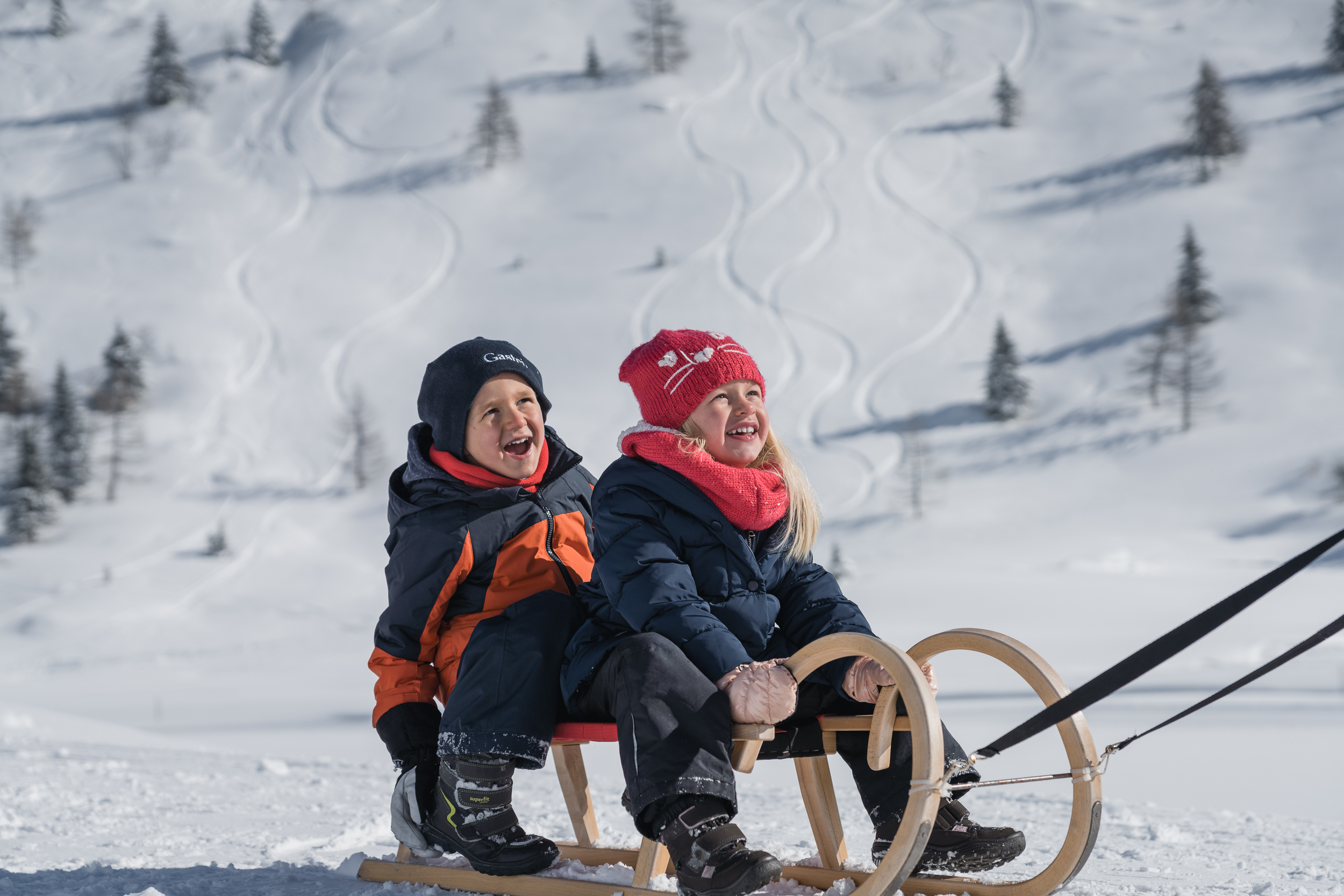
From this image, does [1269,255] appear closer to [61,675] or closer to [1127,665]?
[61,675]

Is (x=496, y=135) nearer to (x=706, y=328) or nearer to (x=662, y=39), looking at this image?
(x=662, y=39)

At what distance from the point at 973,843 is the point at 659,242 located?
29636 millimetres

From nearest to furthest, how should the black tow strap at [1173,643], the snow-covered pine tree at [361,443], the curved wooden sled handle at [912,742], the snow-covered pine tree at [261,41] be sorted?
the black tow strap at [1173,643] < the curved wooden sled handle at [912,742] < the snow-covered pine tree at [361,443] < the snow-covered pine tree at [261,41]

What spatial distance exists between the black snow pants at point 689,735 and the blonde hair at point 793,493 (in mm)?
309

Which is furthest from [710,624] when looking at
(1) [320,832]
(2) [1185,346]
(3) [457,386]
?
(2) [1185,346]

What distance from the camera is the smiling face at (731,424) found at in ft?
7.75

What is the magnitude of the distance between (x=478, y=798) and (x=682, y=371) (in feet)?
3.26

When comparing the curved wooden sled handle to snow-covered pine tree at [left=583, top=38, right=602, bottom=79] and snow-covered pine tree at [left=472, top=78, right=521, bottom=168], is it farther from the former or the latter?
snow-covered pine tree at [left=583, top=38, right=602, bottom=79]

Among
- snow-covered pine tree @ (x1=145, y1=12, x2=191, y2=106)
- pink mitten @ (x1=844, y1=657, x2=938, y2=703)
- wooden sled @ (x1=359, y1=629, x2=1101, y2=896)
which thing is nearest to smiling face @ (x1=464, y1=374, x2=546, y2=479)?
wooden sled @ (x1=359, y1=629, x2=1101, y2=896)

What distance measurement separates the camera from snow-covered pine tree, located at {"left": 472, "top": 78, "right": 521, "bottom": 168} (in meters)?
36.1

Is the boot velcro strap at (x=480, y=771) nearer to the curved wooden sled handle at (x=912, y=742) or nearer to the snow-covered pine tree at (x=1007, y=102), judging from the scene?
the curved wooden sled handle at (x=912, y=742)

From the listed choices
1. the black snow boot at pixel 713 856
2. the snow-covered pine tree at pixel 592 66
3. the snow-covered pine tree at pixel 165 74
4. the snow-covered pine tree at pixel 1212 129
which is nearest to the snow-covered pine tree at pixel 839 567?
the black snow boot at pixel 713 856

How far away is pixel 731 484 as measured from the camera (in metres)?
2.18

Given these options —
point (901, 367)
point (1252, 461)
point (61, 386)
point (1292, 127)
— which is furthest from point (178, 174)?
point (1292, 127)
